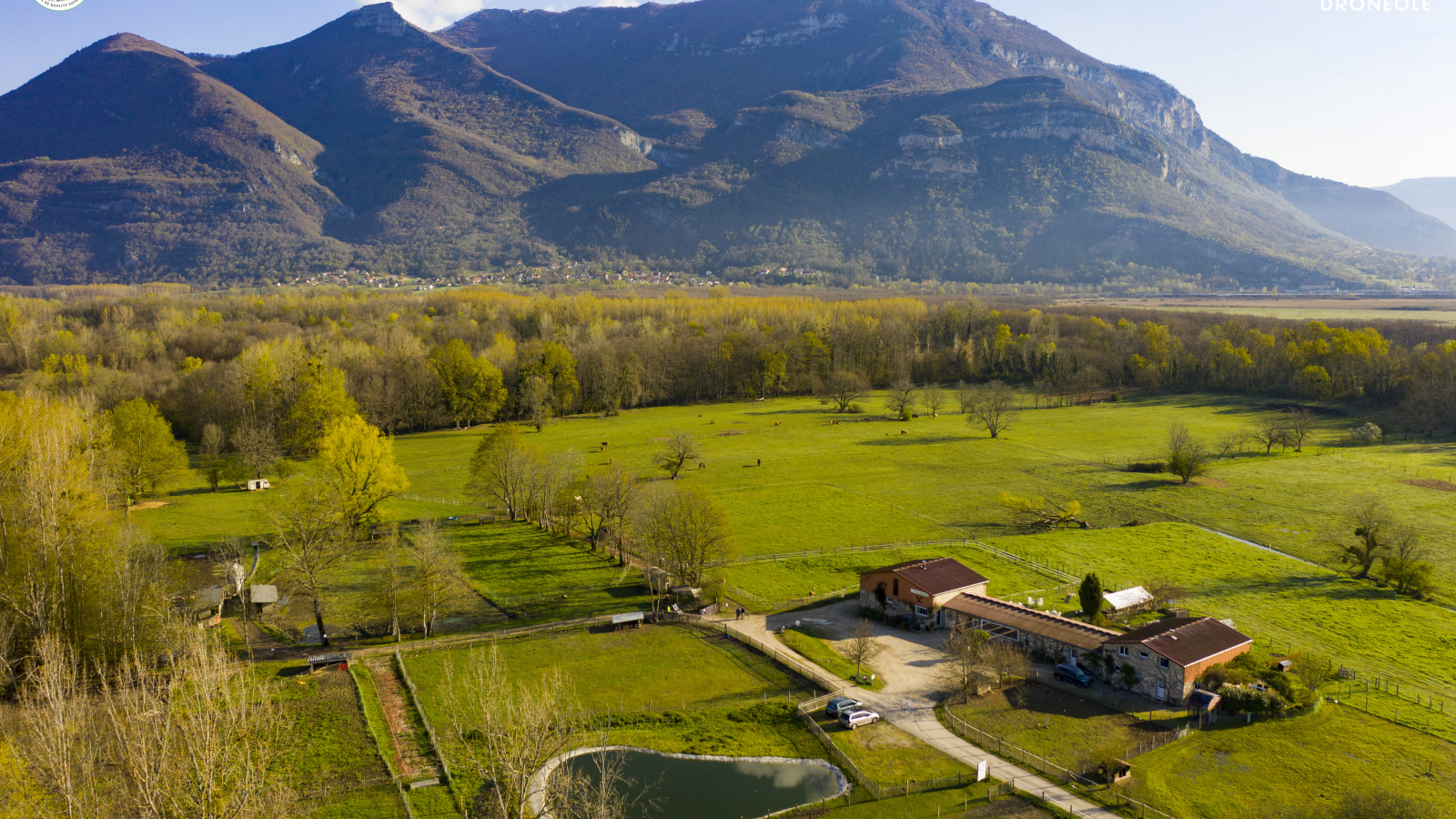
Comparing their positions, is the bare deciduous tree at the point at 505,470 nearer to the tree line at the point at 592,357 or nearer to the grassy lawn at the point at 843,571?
the grassy lawn at the point at 843,571

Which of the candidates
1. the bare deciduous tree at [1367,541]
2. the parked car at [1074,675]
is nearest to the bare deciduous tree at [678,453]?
the parked car at [1074,675]

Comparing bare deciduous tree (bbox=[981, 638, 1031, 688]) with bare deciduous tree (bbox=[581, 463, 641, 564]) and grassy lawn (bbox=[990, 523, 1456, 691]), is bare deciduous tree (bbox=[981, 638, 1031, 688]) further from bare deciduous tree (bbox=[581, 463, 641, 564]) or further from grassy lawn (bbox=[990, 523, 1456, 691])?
bare deciduous tree (bbox=[581, 463, 641, 564])

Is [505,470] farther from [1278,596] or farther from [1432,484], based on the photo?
[1432,484]

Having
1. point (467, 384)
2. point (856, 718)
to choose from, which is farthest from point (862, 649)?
point (467, 384)

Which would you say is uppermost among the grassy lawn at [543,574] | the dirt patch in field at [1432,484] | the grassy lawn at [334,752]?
the dirt patch in field at [1432,484]

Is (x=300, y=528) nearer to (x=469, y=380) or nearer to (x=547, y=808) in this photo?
(x=547, y=808)
